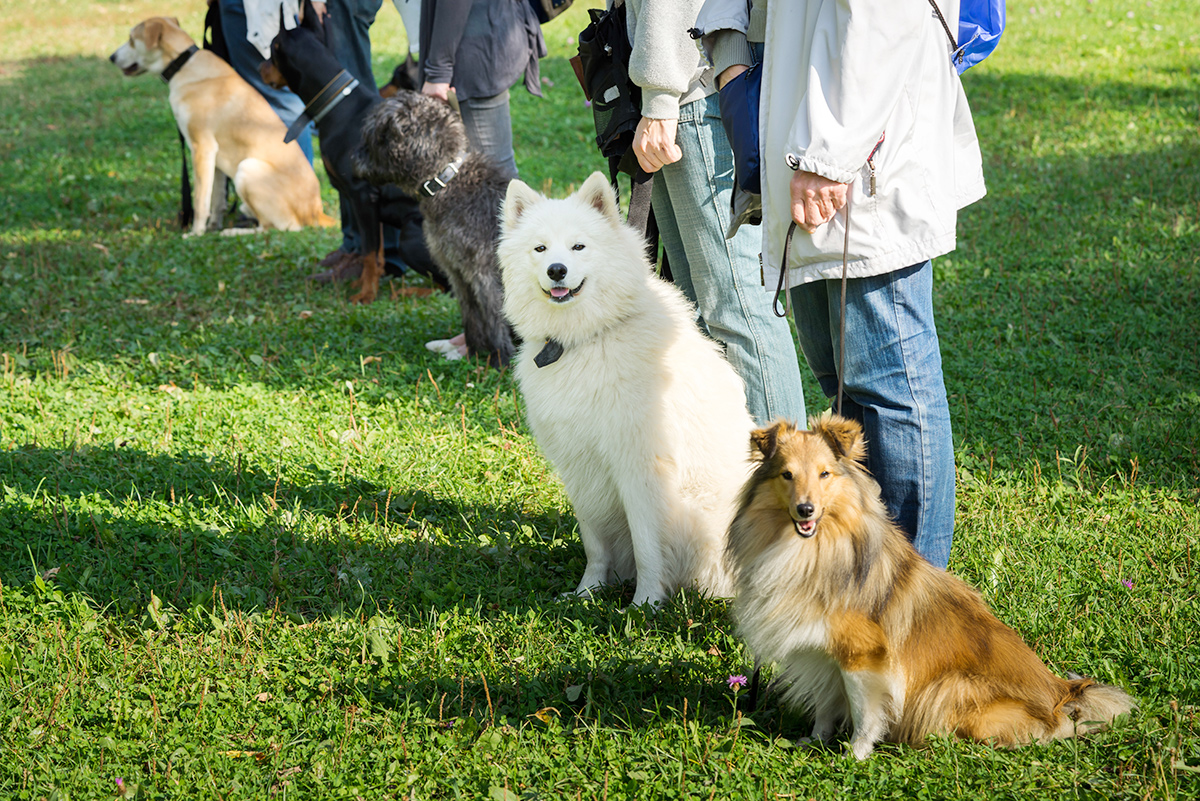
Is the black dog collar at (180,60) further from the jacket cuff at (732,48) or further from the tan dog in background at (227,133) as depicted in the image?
the jacket cuff at (732,48)

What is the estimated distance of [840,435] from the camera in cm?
217

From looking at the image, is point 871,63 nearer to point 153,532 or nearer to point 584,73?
point 584,73

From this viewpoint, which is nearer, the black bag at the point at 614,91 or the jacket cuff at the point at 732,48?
the jacket cuff at the point at 732,48

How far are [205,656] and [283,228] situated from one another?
6.22 meters

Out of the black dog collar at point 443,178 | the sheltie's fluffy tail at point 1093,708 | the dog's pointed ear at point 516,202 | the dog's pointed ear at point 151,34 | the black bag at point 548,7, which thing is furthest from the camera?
the dog's pointed ear at point 151,34

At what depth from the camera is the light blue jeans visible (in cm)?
290

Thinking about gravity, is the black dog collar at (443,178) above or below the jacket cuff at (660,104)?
below

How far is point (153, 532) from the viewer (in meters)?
3.54

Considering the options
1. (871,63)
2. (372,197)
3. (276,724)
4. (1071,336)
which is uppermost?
(871,63)

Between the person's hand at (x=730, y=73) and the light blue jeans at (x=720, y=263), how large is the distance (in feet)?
0.71

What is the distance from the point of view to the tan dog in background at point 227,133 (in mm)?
7996

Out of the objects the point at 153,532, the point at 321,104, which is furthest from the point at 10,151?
the point at 153,532

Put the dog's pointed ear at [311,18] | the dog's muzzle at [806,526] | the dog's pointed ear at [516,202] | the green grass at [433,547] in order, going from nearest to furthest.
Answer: the dog's muzzle at [806,526] < the green grass at [433,547] < the dog's pointed ear at [516,202] < the dog's pointed ear at [311,18]

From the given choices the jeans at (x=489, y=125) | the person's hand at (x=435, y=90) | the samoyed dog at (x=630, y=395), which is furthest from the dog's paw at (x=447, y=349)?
the samoyed dog at (x=630, y=395)
